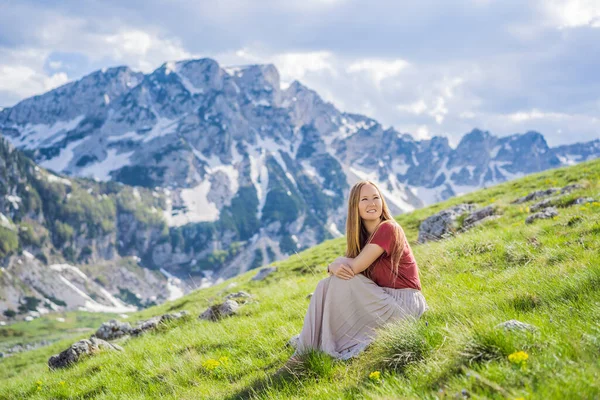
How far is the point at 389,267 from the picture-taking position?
7.36m

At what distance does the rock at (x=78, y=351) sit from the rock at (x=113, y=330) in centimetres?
298

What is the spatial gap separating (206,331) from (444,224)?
1431 centimetres

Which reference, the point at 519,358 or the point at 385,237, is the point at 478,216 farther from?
the point at 519,358

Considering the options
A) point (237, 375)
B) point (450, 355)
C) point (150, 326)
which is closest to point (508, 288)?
point (450, 355)

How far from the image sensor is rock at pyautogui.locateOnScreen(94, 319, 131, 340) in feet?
50.4

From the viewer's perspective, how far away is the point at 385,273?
292 inches

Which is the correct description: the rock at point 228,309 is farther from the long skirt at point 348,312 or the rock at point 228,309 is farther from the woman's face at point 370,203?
the woman's face at point 370,203

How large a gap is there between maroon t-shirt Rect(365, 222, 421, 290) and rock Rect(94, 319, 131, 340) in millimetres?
11532

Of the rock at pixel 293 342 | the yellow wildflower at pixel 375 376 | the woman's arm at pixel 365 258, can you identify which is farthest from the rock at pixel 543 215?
the yellow wildflower at pixel 375 376

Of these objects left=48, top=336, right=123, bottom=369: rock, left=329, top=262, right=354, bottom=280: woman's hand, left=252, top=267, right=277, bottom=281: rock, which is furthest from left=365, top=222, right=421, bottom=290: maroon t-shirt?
left=252, top=267, right=277, bottom=281: rock

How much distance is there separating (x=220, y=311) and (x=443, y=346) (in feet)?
29.2

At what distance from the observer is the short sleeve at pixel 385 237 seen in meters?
7.16

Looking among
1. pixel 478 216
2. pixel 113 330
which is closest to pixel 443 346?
pixel 113 330

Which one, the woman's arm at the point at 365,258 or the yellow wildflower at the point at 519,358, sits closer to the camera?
the yellow wildflower at the point at 519,358
